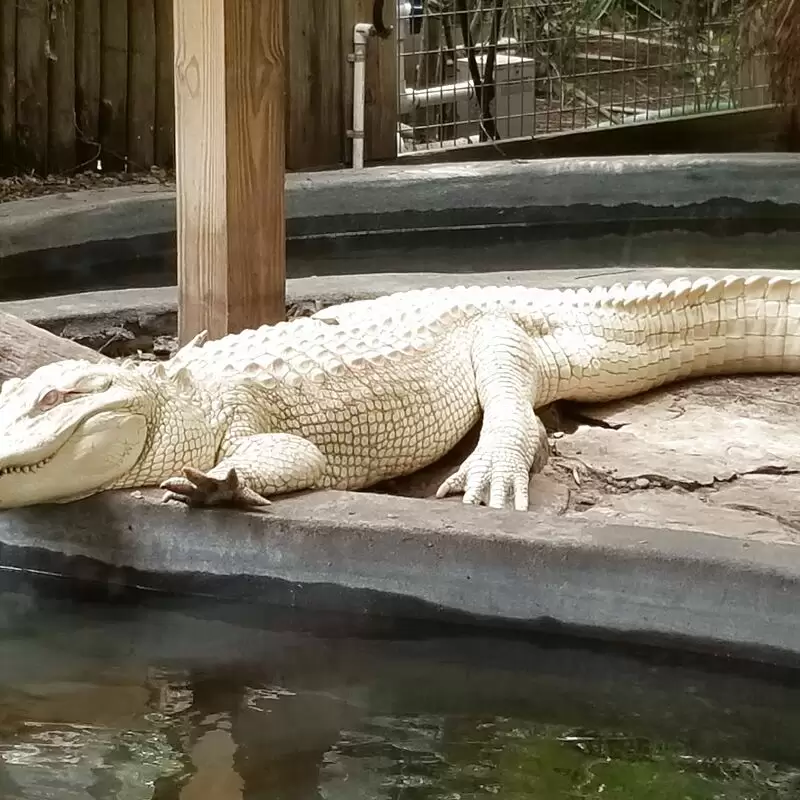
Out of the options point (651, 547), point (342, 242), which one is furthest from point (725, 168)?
point (651, 547)

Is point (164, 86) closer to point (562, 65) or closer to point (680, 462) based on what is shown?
point (562, 65)

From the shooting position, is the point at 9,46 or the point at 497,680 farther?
the point at 9,46

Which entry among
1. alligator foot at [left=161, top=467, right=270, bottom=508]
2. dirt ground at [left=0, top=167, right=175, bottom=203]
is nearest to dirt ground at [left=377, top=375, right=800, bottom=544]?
alligator foot at [left=161, top=467, right=270, bottom=508]

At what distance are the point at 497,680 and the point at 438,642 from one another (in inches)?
6.7

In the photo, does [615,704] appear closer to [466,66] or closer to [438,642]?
[438,642]

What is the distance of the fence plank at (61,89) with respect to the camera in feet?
23.4

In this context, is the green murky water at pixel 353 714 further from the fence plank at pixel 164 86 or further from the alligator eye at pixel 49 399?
the fence plank at pixel 164 86

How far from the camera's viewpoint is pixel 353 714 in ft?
7.93

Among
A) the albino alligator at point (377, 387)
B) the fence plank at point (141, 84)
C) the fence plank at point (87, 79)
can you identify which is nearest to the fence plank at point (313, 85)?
the fence plank at point (141, 84)

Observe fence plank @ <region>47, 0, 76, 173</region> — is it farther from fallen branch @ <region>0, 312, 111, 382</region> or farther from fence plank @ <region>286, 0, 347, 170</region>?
fallen branch @ <region>0, 312, 111, 382</region>

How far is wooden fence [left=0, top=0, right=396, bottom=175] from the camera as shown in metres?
7.12

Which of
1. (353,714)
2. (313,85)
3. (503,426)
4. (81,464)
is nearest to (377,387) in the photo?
(503,426)

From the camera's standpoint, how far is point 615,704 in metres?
2.47

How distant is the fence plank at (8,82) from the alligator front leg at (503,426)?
4.26 meters
